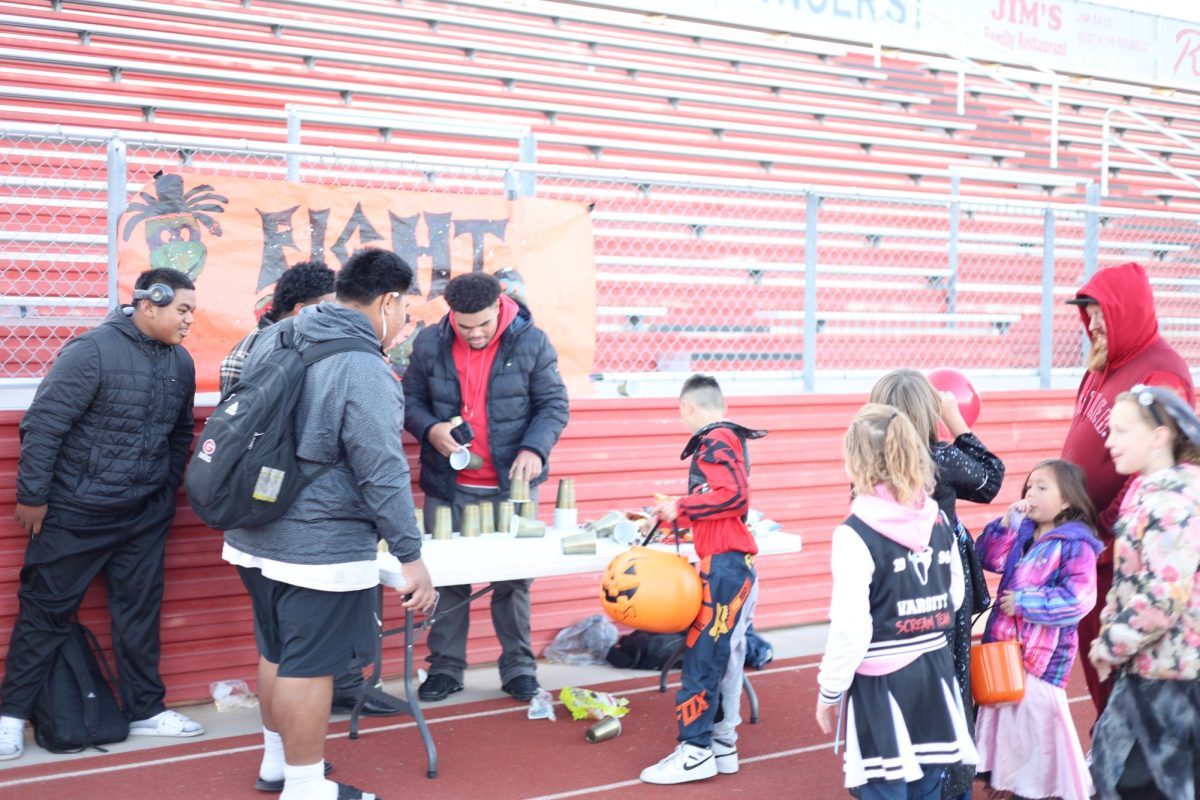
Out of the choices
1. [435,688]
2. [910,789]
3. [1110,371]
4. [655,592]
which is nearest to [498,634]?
[435,688]

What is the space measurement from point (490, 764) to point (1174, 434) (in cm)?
283

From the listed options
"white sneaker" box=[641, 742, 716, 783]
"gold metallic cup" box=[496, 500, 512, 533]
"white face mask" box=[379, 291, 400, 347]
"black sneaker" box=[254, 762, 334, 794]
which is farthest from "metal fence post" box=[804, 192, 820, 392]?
"black sneaker" box=[254, 762, 334, 794]

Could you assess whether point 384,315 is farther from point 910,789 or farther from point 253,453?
point 910,789

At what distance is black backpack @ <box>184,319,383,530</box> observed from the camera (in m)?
3.58

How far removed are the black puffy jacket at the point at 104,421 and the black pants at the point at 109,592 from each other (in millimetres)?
115

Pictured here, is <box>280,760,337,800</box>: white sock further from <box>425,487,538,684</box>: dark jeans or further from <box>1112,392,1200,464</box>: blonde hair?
<box>1112,392,1200,464</box>: blonde hair

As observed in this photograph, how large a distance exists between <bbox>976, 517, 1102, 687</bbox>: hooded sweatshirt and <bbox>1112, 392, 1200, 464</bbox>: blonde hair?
498 mm

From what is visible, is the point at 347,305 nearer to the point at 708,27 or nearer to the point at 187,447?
the point at 187,447

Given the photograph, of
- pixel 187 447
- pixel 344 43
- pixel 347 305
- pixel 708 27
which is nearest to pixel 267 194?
pixel 187 447

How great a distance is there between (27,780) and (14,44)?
764 centimetres

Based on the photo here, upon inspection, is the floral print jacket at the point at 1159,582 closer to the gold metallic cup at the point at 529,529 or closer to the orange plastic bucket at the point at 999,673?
the orange plastic bucket at the point at 999,673

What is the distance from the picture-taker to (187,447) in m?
5.06

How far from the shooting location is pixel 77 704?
4.82m

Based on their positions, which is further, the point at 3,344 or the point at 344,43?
the point at 344,43
